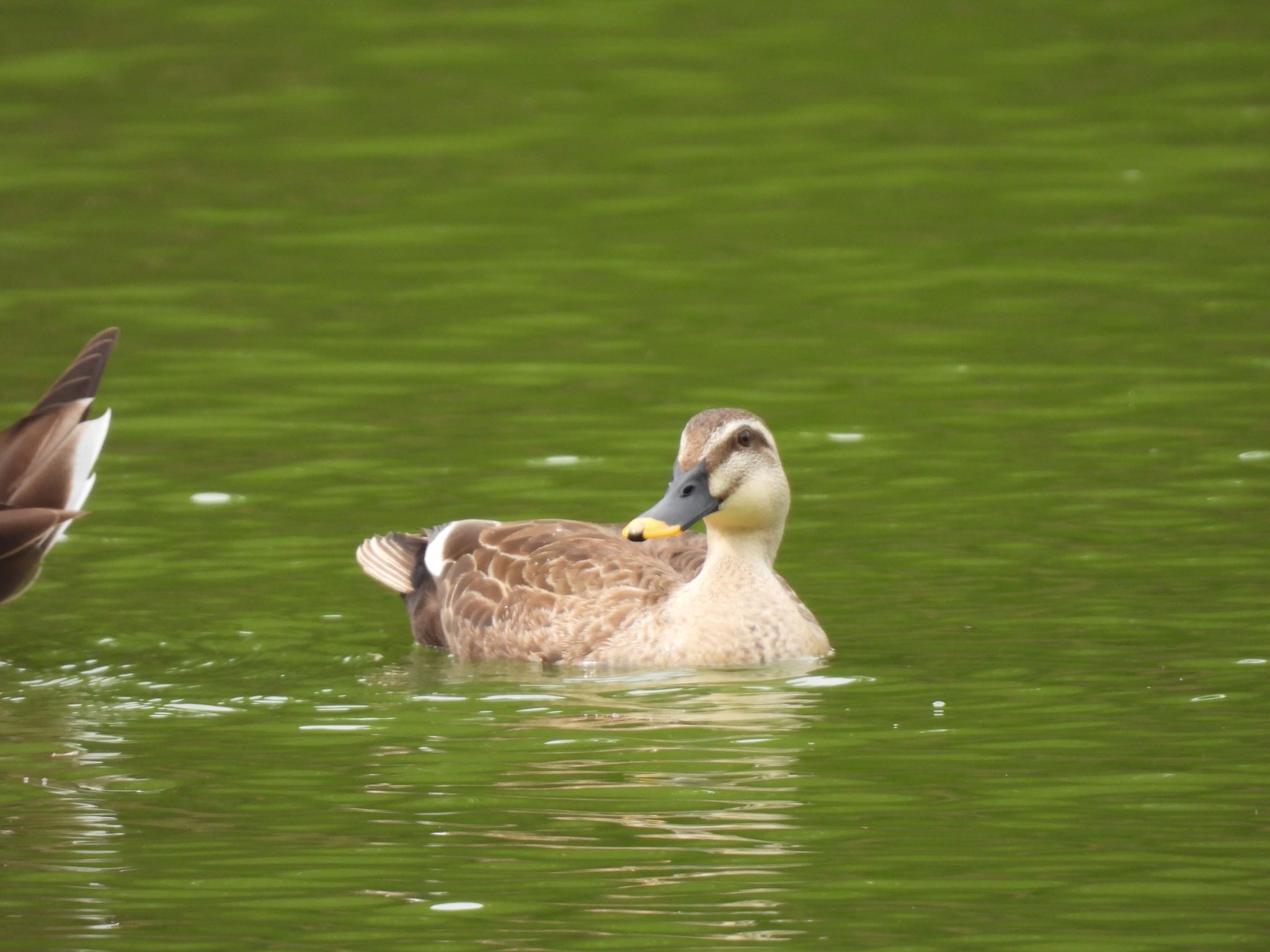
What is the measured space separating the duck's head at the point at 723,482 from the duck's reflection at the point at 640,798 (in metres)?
0.72

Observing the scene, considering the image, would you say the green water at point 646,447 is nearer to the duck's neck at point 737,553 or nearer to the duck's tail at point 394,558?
the duck's tail at point 394,558

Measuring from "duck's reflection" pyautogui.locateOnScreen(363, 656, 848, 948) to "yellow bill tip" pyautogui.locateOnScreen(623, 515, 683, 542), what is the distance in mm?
682

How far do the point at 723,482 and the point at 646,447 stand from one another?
3583 mm

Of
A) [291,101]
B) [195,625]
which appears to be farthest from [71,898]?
[291,101]

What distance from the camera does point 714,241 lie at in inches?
820

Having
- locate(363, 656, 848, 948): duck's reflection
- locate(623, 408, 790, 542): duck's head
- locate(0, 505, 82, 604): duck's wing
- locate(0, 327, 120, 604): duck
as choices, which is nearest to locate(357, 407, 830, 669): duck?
locate(623, 408, 790, 542): duck's head

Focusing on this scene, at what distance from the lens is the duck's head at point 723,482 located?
12438 millimetres

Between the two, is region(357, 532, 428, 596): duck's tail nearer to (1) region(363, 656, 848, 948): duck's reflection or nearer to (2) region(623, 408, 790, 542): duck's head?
(1) region(363, 656, 848, 948): duck's reflection

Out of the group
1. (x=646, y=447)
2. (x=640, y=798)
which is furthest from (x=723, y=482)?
(x=646, y=447)

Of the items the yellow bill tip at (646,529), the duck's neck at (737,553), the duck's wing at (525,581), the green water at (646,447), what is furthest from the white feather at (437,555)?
the yellow bill tip at (646,529)

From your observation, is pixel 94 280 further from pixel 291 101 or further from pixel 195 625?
pixel 195 625

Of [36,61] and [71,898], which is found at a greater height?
[36,61]

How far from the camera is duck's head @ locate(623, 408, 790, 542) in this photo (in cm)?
1244

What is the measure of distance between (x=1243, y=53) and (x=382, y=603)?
13.9 meters
